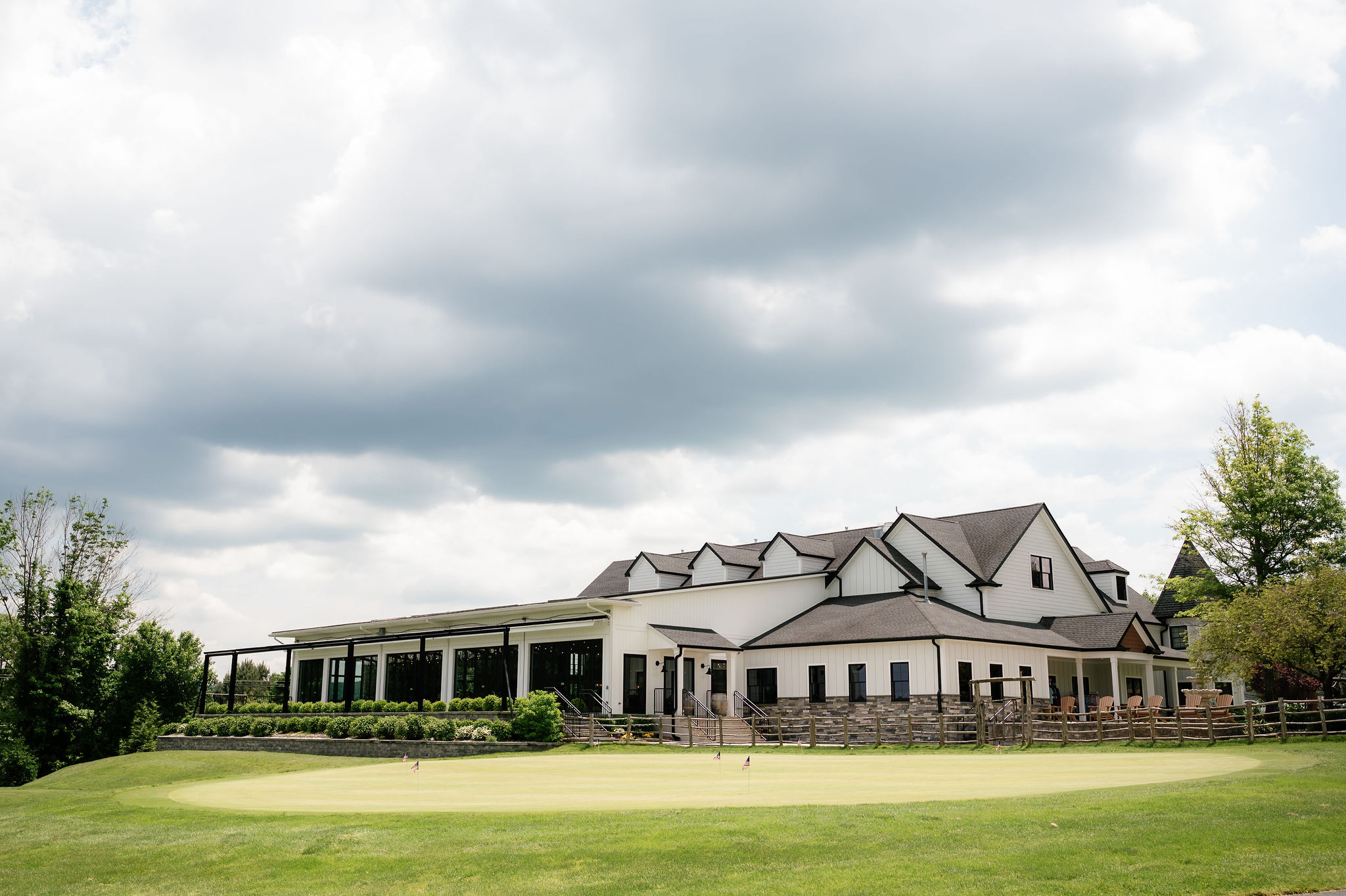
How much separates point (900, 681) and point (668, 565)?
17.9 metres

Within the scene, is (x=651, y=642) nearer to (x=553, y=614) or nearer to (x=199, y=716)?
(x=553, y=614)

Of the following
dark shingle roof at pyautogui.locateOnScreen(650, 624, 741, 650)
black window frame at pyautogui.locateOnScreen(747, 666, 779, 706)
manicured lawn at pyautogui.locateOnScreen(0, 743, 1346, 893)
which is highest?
dark shingle roof at pyautogui.locateOnScreen(650, 624, 741, 650)

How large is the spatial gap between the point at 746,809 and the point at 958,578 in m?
31.4

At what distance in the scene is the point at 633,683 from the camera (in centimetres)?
3975

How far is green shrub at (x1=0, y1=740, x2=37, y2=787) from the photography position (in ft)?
139

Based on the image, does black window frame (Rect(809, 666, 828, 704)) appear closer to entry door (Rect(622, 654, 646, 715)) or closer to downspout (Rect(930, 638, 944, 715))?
downspout (Rect(930, 638, 944, 715))

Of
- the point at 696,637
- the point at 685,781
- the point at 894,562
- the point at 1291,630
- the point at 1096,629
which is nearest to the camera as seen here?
the point at 685,781

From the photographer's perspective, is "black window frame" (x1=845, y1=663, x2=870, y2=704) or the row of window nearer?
the row of window

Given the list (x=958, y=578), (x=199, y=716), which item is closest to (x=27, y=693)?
(x=199, y=716)

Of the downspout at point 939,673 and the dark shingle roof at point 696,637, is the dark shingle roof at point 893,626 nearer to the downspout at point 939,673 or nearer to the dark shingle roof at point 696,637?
the downspout at point 939,673

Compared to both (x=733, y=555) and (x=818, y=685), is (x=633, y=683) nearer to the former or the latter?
(x=818, y=685)

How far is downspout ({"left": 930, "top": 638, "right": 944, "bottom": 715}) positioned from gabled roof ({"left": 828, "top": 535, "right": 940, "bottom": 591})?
7.87 meters

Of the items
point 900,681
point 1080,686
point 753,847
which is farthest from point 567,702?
point 753,847

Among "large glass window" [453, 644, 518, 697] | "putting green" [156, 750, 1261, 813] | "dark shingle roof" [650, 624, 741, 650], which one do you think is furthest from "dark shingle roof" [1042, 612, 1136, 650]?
"large glass window" [453, 644, 518, 697]
